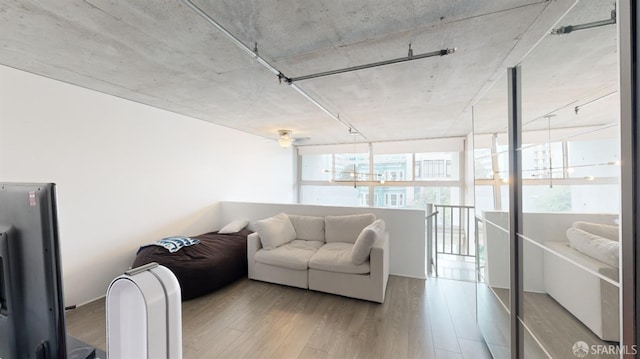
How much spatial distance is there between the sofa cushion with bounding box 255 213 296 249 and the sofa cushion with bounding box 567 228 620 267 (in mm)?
3026

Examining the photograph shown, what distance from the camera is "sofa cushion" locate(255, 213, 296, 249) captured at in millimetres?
3443

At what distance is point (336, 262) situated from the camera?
117 inches

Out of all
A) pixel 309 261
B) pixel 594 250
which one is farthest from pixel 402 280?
pixel 594 250

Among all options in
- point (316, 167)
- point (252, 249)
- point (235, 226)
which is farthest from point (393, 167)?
point (252, 249)

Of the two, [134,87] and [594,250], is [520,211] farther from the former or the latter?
[134,87]

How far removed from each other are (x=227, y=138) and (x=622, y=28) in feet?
17.2

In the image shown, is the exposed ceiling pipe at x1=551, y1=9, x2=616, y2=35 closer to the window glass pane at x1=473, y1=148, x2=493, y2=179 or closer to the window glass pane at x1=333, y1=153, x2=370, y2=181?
the window glass pane at x1=473, y1=148, x2=493, y2=179

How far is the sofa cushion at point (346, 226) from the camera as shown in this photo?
362 centimetres

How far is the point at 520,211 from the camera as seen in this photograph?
5.27 ft

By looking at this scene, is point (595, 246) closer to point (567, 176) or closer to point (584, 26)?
point (567, 176)

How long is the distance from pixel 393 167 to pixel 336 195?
1969mm

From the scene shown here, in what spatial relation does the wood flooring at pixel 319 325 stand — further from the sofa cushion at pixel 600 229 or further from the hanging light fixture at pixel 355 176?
the hanging light fixture at pixel 355 176

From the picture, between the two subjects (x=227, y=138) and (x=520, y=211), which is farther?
(x=227, y=138)

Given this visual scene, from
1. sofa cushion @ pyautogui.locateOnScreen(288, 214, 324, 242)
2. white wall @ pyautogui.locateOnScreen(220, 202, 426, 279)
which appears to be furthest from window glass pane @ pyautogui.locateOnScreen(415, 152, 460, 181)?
sofa cushion @ pyautogui.locateOnScreen(288, 214, 324, 242)
